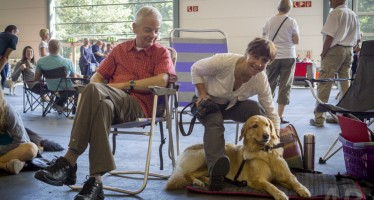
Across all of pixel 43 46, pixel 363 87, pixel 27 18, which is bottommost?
pixel 363 87

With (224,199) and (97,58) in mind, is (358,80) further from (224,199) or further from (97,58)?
(97,58)

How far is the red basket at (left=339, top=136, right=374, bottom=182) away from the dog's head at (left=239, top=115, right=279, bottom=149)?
20.3 inches

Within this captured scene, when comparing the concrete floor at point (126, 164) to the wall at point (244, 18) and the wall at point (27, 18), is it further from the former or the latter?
the wall at point (27, 18)

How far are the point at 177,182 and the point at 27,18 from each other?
53.5 feet

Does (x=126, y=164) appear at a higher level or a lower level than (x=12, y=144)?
lower

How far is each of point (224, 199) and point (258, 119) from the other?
47 cm

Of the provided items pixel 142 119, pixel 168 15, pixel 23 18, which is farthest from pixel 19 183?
pixel 23 18

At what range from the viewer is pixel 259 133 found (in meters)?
2.48

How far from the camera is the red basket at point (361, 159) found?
265 cm

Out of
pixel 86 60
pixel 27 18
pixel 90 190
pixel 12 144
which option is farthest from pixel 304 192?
pixel 27 18

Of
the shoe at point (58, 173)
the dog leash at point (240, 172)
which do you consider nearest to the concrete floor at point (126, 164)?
the dog leash at point (240, 172)

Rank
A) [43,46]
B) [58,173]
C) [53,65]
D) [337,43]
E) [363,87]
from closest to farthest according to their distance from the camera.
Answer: [58,173] < [363,87] < [337,43] < [53,65] < [43,46]

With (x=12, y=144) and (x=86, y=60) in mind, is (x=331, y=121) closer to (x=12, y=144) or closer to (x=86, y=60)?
(x=12, y=144)

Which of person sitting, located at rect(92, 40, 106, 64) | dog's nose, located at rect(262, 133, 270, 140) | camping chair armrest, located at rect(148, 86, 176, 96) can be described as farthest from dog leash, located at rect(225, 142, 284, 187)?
person sitting, located at rect(92, 40, 106, 64)
